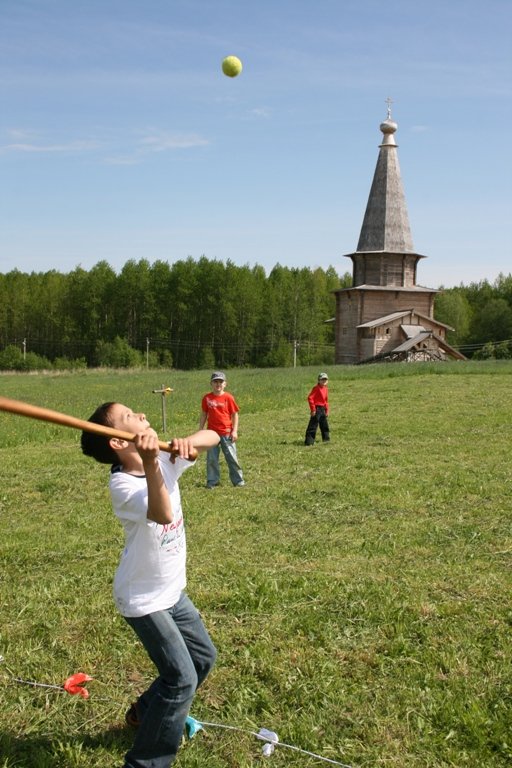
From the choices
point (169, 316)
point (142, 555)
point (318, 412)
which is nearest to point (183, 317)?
point (169, 316)

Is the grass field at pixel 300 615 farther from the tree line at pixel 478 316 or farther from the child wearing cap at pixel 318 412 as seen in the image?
the tree line at pixel 478 316

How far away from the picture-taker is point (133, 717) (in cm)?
440

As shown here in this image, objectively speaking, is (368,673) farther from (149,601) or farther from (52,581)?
(52,581)

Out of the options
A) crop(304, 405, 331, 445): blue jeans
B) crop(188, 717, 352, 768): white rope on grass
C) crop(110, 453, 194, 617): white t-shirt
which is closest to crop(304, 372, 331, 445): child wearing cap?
crop(304, 405, 331, 445): blue jeans

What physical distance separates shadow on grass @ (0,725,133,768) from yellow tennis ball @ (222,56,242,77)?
10.4m

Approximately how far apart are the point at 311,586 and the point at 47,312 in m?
103

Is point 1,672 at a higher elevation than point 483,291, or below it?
below

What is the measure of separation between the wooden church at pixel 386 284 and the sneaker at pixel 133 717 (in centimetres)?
6097

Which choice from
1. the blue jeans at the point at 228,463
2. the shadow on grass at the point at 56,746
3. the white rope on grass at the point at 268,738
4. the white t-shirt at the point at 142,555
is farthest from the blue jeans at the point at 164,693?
the blue jeans at the point at 228,463

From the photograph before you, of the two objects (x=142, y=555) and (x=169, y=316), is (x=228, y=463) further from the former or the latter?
(x=169, y=316)

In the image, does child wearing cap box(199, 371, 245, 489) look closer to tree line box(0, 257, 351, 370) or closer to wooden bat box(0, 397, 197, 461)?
wooden bat box(0, 397, 197, 461)

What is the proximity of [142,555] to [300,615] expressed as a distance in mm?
2659

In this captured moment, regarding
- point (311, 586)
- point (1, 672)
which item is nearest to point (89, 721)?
point (1, 672)

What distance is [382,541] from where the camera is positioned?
322 inches
